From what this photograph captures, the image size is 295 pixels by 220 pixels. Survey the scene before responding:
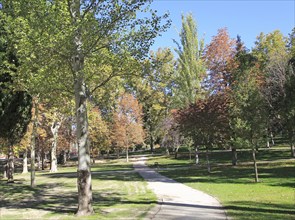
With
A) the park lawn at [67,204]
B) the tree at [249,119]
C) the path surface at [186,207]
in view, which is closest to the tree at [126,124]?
the park lawn at [67,204]

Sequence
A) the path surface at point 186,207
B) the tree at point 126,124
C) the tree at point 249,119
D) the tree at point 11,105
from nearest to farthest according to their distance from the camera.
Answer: the path surface at point 186,207, the tree at point 11,105, the tree at point 249,119, the tree at point 126,124

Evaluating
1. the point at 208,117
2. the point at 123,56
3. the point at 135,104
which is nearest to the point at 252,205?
the point at 123,56

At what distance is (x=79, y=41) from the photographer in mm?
11008

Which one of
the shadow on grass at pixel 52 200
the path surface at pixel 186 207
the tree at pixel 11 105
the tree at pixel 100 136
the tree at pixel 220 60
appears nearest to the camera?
the path surface at pixel 186 207

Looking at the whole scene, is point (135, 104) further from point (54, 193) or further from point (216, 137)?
point (54, 193)

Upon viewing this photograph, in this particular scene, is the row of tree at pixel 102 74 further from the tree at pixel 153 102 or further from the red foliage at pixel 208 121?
the tree at pixel 153 102

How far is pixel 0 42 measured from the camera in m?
16.2

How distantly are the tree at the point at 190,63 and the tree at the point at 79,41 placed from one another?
20595 mm

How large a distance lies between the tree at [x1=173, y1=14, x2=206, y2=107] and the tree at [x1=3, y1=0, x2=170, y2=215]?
20595 mm

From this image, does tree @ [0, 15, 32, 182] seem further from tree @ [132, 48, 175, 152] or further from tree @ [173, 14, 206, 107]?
tree @ [132, 48, 175, 152]

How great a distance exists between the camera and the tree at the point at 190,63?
32562 millimetres

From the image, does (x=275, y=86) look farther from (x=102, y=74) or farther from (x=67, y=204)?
(x=67, y=204)

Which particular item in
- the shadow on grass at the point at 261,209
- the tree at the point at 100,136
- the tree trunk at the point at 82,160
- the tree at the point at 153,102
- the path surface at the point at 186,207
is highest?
the tree at the point at 153,102

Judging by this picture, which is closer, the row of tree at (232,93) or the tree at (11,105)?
the tree at (11,105)
